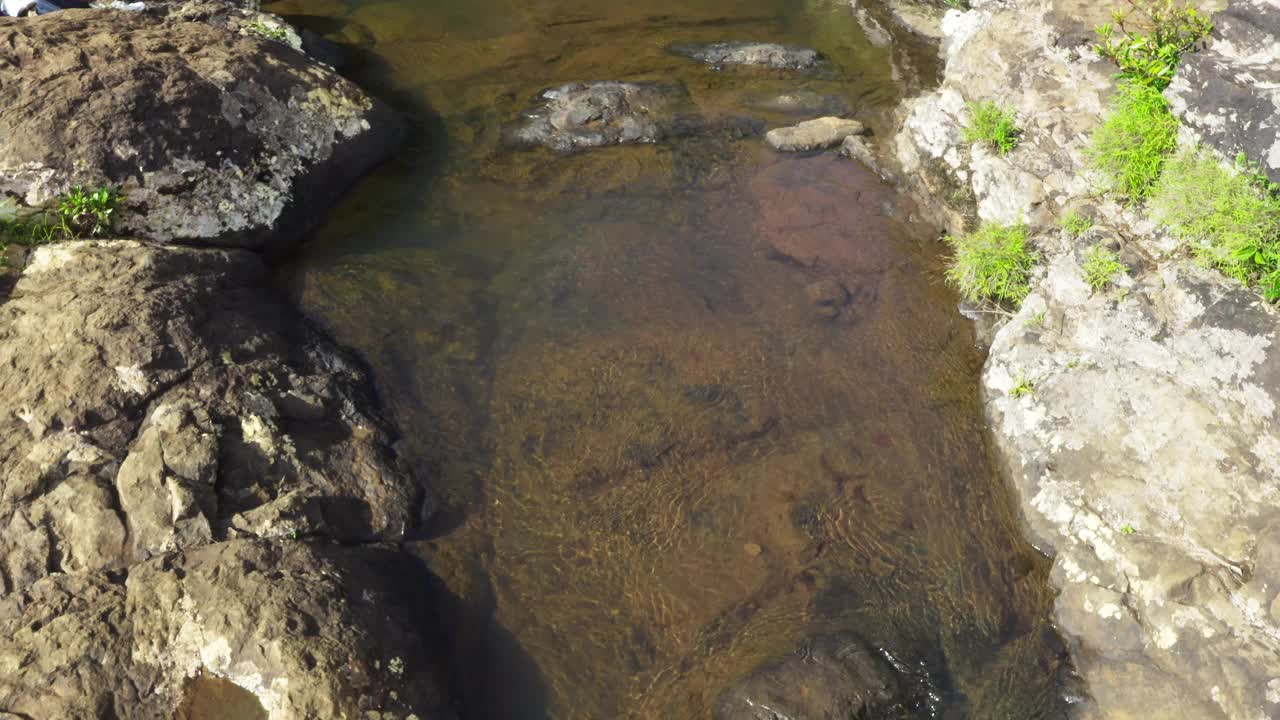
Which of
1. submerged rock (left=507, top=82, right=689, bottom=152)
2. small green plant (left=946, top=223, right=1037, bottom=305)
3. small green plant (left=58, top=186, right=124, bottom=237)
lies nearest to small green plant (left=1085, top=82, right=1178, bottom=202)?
small green plant (left=946, top=223, right=1037, bottom=305)

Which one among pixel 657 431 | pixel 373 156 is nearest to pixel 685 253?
pixel 657 431

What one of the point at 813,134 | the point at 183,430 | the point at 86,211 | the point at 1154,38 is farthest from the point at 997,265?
the point at 86,211

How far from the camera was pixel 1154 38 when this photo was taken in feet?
27.6

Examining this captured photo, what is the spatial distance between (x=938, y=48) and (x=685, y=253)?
697 cm

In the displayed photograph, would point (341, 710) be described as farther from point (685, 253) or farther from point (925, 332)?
point (925, 332)

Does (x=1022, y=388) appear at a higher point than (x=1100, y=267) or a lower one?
lower

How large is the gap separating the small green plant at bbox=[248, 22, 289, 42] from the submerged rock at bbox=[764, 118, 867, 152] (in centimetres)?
678

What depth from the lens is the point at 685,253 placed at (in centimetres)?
924

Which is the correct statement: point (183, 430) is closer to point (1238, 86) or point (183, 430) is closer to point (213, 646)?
point (213, 646)

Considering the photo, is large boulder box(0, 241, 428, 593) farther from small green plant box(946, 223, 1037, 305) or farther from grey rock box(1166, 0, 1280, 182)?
grey rock box(1166, 0, 1280, 182)

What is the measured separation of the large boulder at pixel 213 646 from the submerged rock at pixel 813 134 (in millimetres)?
7827

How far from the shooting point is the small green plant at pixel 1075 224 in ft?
27.3

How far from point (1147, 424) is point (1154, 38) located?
14.0 ft

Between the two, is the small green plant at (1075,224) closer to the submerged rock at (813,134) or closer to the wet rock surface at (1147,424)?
the wet rock surface at (1147,424)
